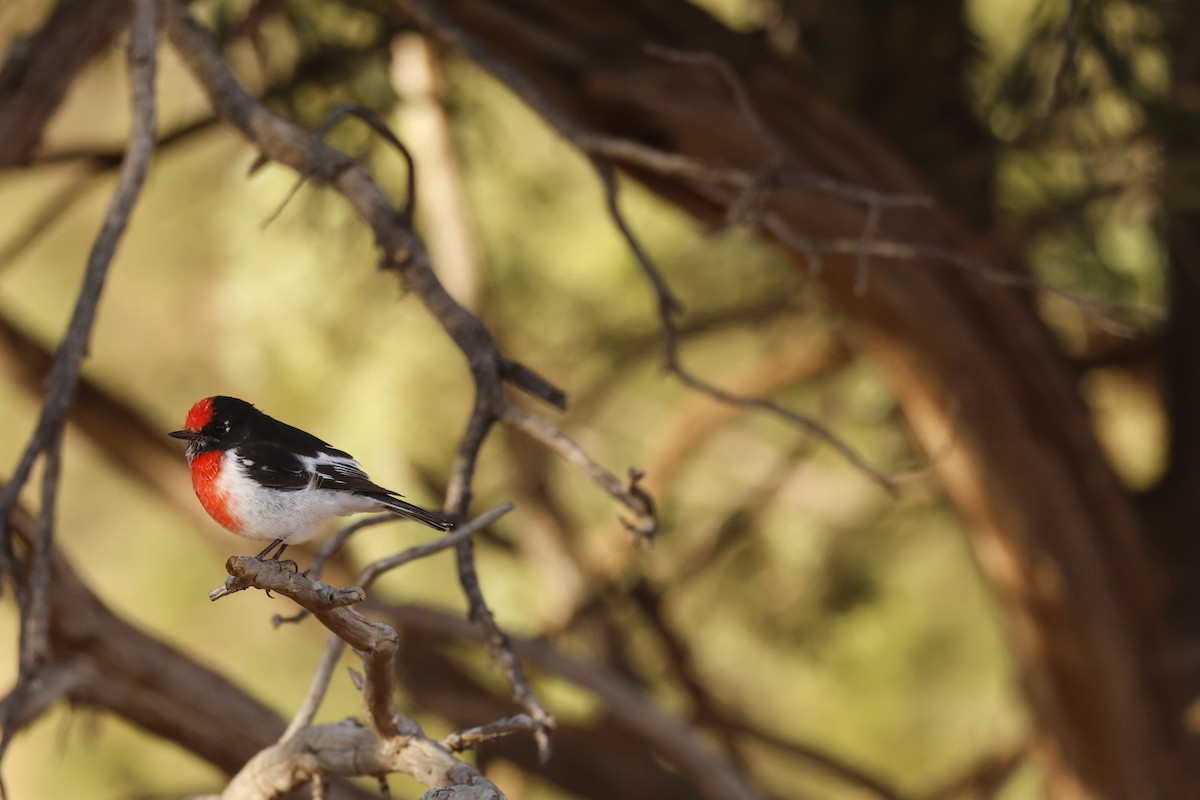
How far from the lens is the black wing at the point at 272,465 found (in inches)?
51.2

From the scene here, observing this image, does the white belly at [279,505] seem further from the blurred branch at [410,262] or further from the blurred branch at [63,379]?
the blurred branch at [63,379]

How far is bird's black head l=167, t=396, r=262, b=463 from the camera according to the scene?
4.32ft

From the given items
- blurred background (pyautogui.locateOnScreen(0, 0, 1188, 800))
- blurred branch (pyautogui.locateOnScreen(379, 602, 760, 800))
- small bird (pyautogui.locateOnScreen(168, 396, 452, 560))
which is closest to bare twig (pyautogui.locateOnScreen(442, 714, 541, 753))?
small bird (pyautogui.locateOnScreen(168, 396, 452, 560))

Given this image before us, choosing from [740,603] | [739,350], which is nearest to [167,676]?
[740,603]

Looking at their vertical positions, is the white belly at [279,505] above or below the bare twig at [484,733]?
above

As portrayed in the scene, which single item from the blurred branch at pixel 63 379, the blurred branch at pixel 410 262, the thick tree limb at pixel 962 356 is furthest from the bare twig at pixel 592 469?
the thick tree limb at pixel 962 356

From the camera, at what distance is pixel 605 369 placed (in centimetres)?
693

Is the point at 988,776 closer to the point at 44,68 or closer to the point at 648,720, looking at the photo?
the point at 648,720

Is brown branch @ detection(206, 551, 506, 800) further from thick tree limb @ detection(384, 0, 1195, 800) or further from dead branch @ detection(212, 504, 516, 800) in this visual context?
thick tree limb @ detection(384, 0, 1195, 800)

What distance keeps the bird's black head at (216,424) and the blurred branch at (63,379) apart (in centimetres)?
128

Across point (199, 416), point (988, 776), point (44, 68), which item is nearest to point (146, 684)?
point (44, 68)

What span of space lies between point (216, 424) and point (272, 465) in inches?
2.9

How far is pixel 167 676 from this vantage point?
3.29m

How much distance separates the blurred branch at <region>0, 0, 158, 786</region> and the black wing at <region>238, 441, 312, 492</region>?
4.36ft
